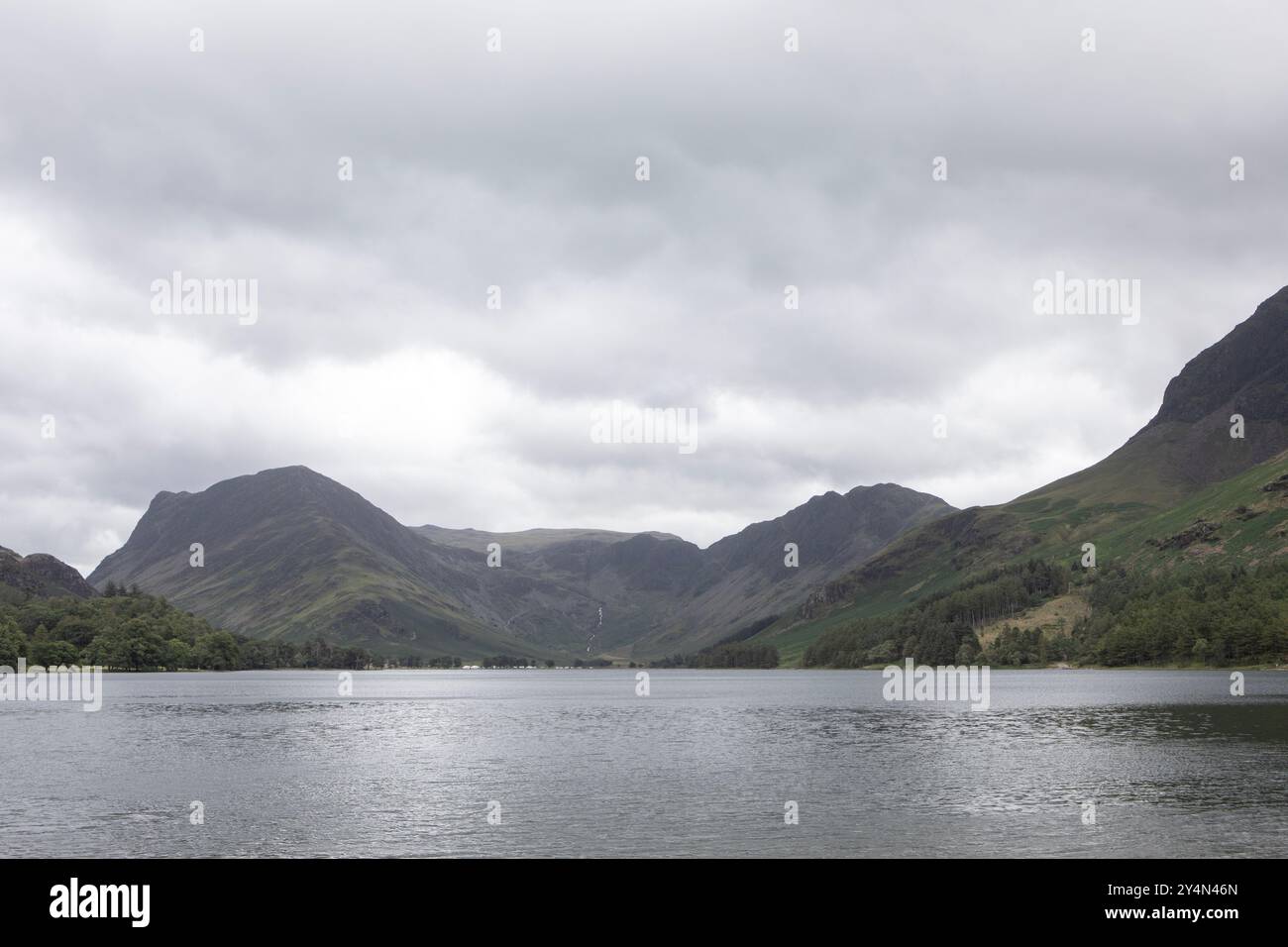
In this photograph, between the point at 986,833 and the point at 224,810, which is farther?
the point at 224,810

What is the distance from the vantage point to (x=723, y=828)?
65.6 metres

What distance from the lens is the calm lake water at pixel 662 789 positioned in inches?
2405

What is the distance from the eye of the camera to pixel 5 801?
7788 centimetres

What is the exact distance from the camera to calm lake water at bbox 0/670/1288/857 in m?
61.1

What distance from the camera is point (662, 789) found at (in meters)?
83.6
